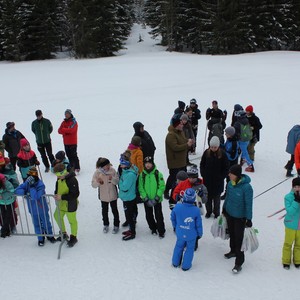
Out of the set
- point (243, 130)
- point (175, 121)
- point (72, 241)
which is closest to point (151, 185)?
point (72, 241)

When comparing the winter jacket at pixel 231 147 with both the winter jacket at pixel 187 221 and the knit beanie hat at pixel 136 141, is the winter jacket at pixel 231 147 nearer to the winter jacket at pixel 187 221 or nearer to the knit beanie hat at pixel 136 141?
the knit beanie hat at pixel 136 141

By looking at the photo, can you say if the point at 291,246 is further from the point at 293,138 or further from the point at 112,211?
the point at 293,138

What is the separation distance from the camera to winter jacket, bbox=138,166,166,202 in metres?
6.55

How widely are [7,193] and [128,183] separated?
2354 millimetres

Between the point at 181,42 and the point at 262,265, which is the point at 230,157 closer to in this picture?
the point at 262,265

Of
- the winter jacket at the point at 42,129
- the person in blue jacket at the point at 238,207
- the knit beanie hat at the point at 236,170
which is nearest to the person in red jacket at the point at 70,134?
the winter jacket at the point at 42,129

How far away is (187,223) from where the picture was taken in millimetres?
5699

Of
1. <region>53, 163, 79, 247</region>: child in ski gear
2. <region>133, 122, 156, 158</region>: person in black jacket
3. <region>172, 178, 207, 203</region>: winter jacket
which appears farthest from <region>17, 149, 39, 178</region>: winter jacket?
<region>172, 178, 207, 203</region>: winter jacket

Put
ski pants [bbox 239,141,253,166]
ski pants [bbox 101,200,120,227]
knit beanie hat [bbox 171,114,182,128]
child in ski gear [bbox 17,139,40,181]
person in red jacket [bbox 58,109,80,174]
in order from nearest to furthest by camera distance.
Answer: ski pants [bbox 101,200,120,227] → knit beanie hat [bbox 171,114,182,128] → child in ski gear [bbox 17,139,40,181] → ski pants [bbox 239,141,253,166] → person in red jacket [bbox 58,109,80,174]

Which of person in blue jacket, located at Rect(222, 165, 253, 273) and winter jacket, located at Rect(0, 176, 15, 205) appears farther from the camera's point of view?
winter jacket, located at Rect(0, 176, 15, 205)

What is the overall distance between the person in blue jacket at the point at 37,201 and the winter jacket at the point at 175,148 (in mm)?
2899

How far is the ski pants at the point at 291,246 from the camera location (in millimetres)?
5707

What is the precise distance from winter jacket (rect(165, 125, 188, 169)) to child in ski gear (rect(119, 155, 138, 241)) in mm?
1498

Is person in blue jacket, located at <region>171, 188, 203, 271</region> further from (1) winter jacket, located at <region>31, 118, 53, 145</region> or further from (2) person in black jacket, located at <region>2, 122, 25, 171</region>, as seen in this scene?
(1) winter jacket, located at <region>31, 118, 53, 145</region>
